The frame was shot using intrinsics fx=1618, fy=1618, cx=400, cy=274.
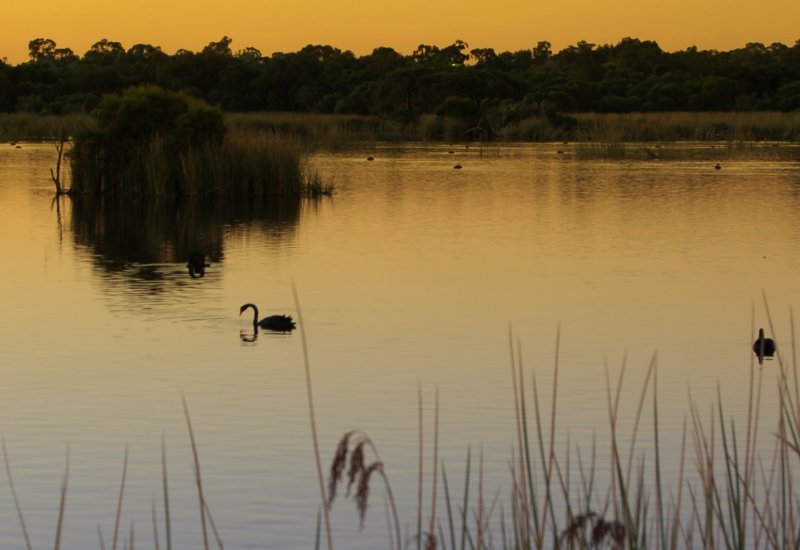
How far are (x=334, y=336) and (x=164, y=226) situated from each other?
10895 mm

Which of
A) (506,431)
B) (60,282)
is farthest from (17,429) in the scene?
(60,282)

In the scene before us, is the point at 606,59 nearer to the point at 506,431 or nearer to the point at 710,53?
the point at 710,53

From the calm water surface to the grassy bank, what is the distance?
87.5ft

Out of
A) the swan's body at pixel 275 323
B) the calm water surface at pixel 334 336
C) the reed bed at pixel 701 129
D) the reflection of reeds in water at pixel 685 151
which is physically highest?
the reed bed at pixel 701 129

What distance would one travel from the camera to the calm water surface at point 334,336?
737 centimetres

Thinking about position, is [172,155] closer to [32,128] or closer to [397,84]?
[32,128]

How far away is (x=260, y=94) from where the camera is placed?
76.1m

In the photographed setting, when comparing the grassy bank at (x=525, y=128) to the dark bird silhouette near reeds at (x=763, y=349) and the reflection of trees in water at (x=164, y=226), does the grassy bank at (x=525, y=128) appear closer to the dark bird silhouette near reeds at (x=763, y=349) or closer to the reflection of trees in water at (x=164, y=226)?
the reflection of trees in water at (x=164, y=226)

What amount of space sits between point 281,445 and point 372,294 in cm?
651

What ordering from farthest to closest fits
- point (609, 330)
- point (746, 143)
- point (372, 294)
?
point (746, 143), point (372, 294), point (609, 330)

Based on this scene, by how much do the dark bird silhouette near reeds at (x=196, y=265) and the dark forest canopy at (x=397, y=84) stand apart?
138 ft

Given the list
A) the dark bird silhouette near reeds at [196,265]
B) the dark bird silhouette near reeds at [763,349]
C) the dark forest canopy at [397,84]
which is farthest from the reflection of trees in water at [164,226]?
the dark forest canopy at [397,84]

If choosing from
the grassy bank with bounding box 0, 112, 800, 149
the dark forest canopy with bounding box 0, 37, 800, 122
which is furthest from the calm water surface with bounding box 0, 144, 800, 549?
the dark forest canopy with bounding box 0, 37, 800, 122

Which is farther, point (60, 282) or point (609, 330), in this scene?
point (60, 282)
